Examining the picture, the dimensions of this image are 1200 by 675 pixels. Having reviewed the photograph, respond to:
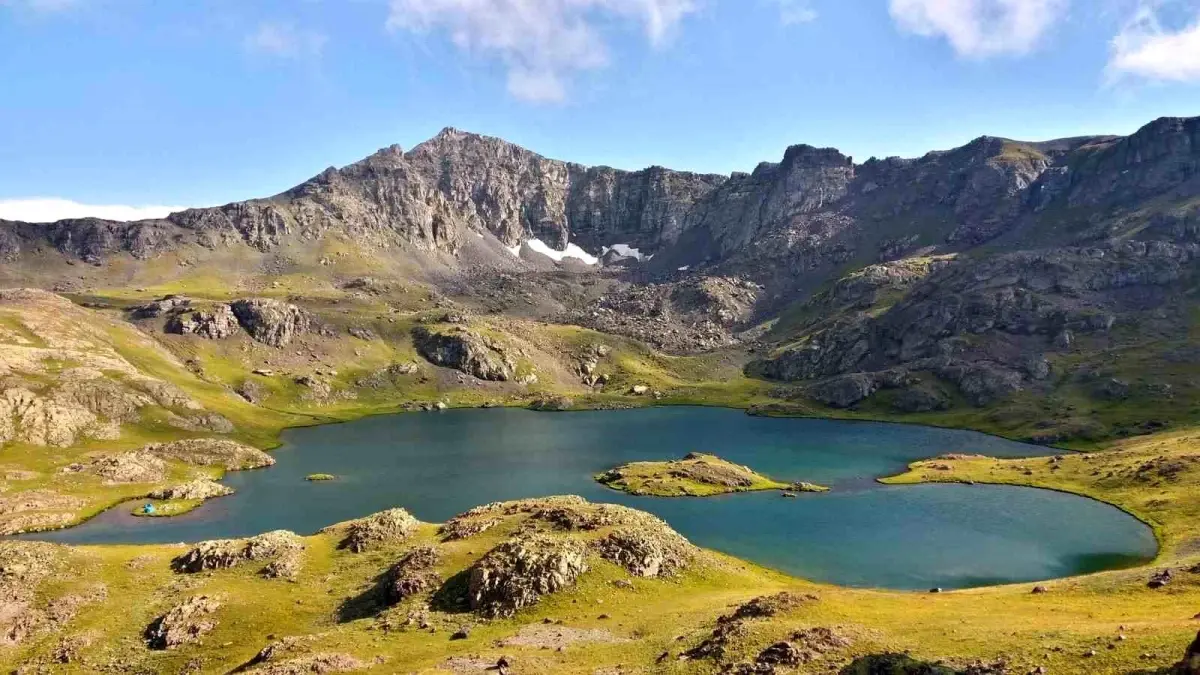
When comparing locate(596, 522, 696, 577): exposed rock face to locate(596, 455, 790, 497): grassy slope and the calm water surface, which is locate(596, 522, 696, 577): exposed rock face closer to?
the calm water surface

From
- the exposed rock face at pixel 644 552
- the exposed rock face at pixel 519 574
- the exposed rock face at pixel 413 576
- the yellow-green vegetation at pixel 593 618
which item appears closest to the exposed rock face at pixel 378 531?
the yellow-green vegetation at pixel 593 618

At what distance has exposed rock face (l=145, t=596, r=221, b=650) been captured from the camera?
57938 mm

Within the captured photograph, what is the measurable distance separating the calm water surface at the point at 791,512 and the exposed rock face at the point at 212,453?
5.84 meters

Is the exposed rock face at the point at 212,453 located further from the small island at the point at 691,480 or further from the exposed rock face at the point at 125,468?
the small island at the point at 691,480

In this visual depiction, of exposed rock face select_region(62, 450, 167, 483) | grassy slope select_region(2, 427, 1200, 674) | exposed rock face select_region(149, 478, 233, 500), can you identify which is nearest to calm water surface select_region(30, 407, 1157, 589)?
exposed rock face select_region(149, 478, 233, 500)

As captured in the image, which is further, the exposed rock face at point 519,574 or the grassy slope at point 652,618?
the exposed rock face at point 519,574

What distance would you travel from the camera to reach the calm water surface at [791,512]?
94.4 m

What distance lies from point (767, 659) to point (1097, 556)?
7887cm

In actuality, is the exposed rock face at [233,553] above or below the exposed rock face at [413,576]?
below

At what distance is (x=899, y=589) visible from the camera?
8131cm

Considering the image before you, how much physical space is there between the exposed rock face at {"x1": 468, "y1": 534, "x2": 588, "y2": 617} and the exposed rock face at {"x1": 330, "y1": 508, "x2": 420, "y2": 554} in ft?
69.8

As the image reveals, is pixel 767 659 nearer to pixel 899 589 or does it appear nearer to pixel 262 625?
pixel 262 625

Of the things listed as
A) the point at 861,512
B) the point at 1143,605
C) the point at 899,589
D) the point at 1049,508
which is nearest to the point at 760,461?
the point at 861,512

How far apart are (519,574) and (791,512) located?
243 feet
